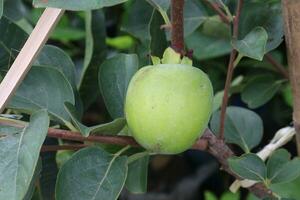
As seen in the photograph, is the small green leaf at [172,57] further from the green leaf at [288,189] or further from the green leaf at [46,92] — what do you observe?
the green leaf at [288,189]

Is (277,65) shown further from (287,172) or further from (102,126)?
(102,126)

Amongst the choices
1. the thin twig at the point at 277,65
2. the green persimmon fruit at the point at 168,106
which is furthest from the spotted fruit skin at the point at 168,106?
the thin twig at the point at 277,65

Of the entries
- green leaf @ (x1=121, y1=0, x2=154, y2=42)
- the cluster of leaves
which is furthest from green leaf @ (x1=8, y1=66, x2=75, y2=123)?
green leaf @ (x1=121, y1=0, x2=154, y2=42)

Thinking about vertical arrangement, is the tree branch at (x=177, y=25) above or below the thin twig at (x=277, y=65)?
above

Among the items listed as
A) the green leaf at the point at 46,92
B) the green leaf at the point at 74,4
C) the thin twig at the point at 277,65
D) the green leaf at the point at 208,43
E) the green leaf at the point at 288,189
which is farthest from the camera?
the green leaf at the point at 208,43

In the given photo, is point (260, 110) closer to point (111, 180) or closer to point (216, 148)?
point (216, 148)

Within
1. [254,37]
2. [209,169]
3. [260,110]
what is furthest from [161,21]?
[209,169]

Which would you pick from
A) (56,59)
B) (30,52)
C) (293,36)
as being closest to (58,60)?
(56,59)
